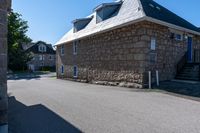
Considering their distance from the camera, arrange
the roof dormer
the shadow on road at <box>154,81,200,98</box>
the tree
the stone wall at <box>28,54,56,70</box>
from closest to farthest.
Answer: the shadow on road at <box>154,81,200,98</box>, the roof dormer, the tree, the stone wall at <box>28,54,56,70</box>

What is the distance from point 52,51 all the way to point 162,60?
4696cm

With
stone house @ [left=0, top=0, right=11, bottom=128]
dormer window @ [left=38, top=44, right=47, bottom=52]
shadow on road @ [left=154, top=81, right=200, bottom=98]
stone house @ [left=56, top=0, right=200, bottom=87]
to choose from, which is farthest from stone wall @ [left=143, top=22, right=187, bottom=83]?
dormer window @ [left=38, top=44, right=47, bottom=52]

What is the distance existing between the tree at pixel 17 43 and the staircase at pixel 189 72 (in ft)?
108

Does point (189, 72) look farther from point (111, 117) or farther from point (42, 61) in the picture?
point (42, 61)

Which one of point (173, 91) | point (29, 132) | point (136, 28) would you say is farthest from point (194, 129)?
point (136, 28)

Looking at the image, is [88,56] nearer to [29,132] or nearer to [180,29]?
[180,29]

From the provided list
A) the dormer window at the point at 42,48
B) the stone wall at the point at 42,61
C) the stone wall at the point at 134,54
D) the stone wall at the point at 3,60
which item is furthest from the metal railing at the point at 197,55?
the dormer window at the point at 42,48

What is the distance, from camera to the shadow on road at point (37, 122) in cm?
507

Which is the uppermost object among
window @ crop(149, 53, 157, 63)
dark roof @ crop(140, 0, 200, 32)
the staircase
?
dark roof @ crop(140, 0, 200, 32)

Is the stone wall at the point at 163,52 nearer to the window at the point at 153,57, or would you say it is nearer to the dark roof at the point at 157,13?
the window at the point at 153,57

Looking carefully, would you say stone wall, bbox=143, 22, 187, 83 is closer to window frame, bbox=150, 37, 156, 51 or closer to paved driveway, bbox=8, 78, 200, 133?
window frame, bbox=150, 37, 156, 51

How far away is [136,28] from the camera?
12305 millimetres

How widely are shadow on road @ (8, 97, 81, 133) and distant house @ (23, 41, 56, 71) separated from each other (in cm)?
4684

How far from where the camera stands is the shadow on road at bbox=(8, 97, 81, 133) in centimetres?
507
